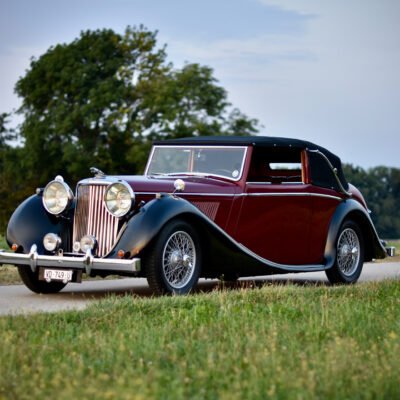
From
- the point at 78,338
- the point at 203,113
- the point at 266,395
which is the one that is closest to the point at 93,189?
the point at 78,338

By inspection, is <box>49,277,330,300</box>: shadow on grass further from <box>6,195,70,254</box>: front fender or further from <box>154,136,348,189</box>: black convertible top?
<box>154,136,348,189</box>: black convertible top

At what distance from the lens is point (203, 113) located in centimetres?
4744

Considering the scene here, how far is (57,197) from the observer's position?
9.99 m

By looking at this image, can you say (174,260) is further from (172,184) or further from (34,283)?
(34,283)

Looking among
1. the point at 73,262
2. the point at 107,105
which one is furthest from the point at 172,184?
the point at 107,105

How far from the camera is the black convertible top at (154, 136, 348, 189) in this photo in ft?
35.8

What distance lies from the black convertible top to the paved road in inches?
57.2

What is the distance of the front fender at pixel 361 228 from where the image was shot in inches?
452

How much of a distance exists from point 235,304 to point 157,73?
41461mm

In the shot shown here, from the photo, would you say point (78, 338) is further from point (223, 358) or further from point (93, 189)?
point (93, 189)

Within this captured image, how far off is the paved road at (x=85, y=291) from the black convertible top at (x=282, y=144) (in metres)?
1.45

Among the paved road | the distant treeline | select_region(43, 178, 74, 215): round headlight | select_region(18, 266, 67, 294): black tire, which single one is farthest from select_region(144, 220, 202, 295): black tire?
the distant treeline

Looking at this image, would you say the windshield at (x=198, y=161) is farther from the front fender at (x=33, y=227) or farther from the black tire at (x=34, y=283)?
the black tire at (x=34, y=283)

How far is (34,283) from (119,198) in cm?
154
